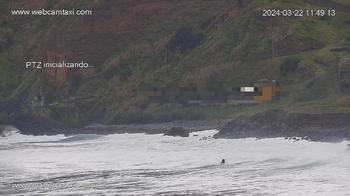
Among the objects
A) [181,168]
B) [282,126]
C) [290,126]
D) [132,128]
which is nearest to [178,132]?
[132,128]

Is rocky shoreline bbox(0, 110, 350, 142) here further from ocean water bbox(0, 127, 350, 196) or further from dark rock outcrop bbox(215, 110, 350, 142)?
ocean water bbox(0, 127, 350, 196)

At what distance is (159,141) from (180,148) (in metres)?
12.6

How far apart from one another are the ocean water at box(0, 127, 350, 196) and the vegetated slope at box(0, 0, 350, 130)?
2205 centimetres

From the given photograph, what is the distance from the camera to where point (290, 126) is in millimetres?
94625

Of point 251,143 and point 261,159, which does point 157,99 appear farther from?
point 261,159

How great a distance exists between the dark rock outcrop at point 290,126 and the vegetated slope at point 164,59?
6904 mm

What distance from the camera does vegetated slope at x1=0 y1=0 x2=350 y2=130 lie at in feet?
Result: 420

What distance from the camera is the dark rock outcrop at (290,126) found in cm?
8694

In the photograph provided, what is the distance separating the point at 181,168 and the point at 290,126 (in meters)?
25.6

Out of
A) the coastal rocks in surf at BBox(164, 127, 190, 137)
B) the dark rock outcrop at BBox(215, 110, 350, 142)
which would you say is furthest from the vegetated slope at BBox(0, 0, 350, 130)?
the coastal rocks in surf at BBox(164, 127, 190, 137)

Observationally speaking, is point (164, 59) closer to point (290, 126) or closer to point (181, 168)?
point (290, 126)
